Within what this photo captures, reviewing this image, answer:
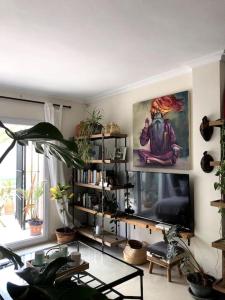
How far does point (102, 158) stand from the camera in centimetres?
356

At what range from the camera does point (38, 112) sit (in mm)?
3896

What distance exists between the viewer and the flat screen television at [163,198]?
2.68 metres

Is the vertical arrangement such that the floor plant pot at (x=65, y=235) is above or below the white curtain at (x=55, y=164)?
below

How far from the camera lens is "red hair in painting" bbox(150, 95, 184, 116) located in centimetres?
295

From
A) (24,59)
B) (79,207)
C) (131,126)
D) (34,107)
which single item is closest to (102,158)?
(131,126)

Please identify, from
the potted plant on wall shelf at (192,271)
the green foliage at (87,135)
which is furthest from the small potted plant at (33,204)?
the potted plant on wall shelf at (192,271)

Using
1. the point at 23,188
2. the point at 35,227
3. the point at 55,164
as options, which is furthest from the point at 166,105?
the point at 35,227

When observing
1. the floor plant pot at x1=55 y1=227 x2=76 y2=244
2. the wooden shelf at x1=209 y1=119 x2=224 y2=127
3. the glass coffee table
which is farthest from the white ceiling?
the floor plant pot at x1=55 y1=227 x2=76 y2=244

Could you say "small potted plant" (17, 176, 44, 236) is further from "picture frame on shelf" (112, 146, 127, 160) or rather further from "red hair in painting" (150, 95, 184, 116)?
"red hair in painting" (150, 95, 184, 116)

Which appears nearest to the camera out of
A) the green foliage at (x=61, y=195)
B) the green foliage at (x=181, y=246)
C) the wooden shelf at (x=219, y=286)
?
the wooden shelf at (x=219, y=286)

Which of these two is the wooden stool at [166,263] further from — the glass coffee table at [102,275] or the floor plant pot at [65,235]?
the floor plant pot at [65,235]

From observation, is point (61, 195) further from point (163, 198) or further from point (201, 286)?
point (201, 286)

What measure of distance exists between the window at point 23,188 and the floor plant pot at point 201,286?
2.44m

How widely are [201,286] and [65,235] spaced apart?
6.95ft
